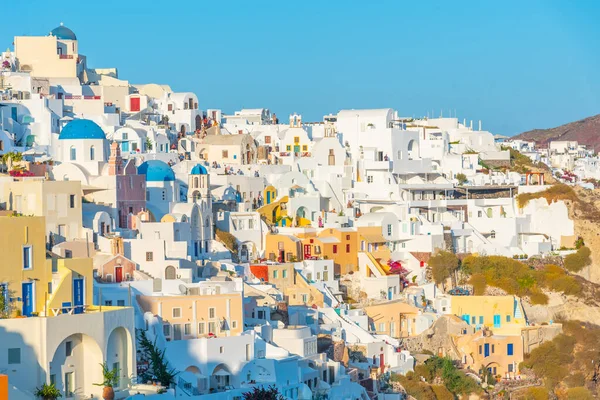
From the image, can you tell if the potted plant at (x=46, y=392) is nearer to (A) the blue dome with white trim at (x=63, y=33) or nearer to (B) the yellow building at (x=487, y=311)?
(B) the yellow building at (x=487, y=311)

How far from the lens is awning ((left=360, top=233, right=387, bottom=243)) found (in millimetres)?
69625

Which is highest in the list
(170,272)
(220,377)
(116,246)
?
(116,246)

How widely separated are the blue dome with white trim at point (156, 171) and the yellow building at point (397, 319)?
10529mm

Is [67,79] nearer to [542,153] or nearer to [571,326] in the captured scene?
[571,326]

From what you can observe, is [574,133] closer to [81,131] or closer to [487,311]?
[487,311]

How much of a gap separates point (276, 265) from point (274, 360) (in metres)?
12.9

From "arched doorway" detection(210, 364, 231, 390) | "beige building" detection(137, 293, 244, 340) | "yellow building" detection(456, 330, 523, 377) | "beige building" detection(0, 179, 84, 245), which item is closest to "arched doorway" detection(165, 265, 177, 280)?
"beige building" detection(0, 179, 84, 245)

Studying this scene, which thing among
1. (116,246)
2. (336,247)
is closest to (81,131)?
(116,246)

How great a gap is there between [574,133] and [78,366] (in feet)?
391

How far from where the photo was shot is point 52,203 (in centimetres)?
5334

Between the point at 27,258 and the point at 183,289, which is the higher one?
the point at 27,258

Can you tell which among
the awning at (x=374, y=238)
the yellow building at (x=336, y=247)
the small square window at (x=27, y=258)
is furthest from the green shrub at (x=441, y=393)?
the small square window at (x=27, y=258)

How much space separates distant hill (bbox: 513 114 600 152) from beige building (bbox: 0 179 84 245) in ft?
323

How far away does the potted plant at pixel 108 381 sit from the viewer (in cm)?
4025
